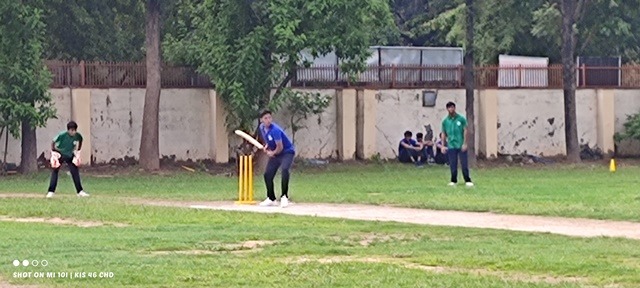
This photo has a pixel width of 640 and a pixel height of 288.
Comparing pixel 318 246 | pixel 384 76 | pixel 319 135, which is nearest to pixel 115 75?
pixel 319 135

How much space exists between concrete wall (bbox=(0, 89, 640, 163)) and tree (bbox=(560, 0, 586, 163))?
2362mm

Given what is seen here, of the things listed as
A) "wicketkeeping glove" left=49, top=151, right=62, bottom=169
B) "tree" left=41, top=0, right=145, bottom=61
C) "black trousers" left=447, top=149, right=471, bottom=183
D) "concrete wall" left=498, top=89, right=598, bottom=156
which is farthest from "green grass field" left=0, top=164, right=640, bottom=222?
"tree" left=41, top=0, right=145, bottom=61

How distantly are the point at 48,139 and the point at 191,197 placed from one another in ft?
45.5

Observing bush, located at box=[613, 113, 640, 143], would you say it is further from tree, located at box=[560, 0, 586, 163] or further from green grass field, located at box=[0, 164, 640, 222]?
green grass field, located at box=[0, 164, 640, 222]

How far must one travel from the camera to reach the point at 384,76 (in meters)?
47.5

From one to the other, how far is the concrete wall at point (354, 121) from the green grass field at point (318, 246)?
42.2 feet

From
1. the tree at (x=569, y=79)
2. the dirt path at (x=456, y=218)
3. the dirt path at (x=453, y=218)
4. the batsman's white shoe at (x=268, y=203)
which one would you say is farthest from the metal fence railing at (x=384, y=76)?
the batsman's white shoe at (x=268, y=203)

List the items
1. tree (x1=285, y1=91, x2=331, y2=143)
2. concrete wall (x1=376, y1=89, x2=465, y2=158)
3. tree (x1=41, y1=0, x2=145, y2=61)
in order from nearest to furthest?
tree (x1=41, y1=0, x2=145, y2=61) < tree (x1=285, y1=91, x2=331, y2=143) < concrete wall (x1=376, y1=89, x2=465, y2=158)

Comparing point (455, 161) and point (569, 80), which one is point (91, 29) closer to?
point (569, 80)

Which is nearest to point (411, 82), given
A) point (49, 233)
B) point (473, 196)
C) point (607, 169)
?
point (607, 169)

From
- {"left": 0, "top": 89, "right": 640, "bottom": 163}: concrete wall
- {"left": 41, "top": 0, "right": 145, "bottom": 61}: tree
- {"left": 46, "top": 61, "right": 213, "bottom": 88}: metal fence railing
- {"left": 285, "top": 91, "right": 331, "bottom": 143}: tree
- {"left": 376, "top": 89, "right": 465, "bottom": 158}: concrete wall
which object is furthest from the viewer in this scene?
{"left": 376, "top": 89, "right": 465, "bottom": 158}: concrete wall

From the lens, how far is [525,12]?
50.4 metres

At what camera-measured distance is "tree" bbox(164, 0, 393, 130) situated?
3978cm

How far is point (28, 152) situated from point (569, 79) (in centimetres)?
1706
